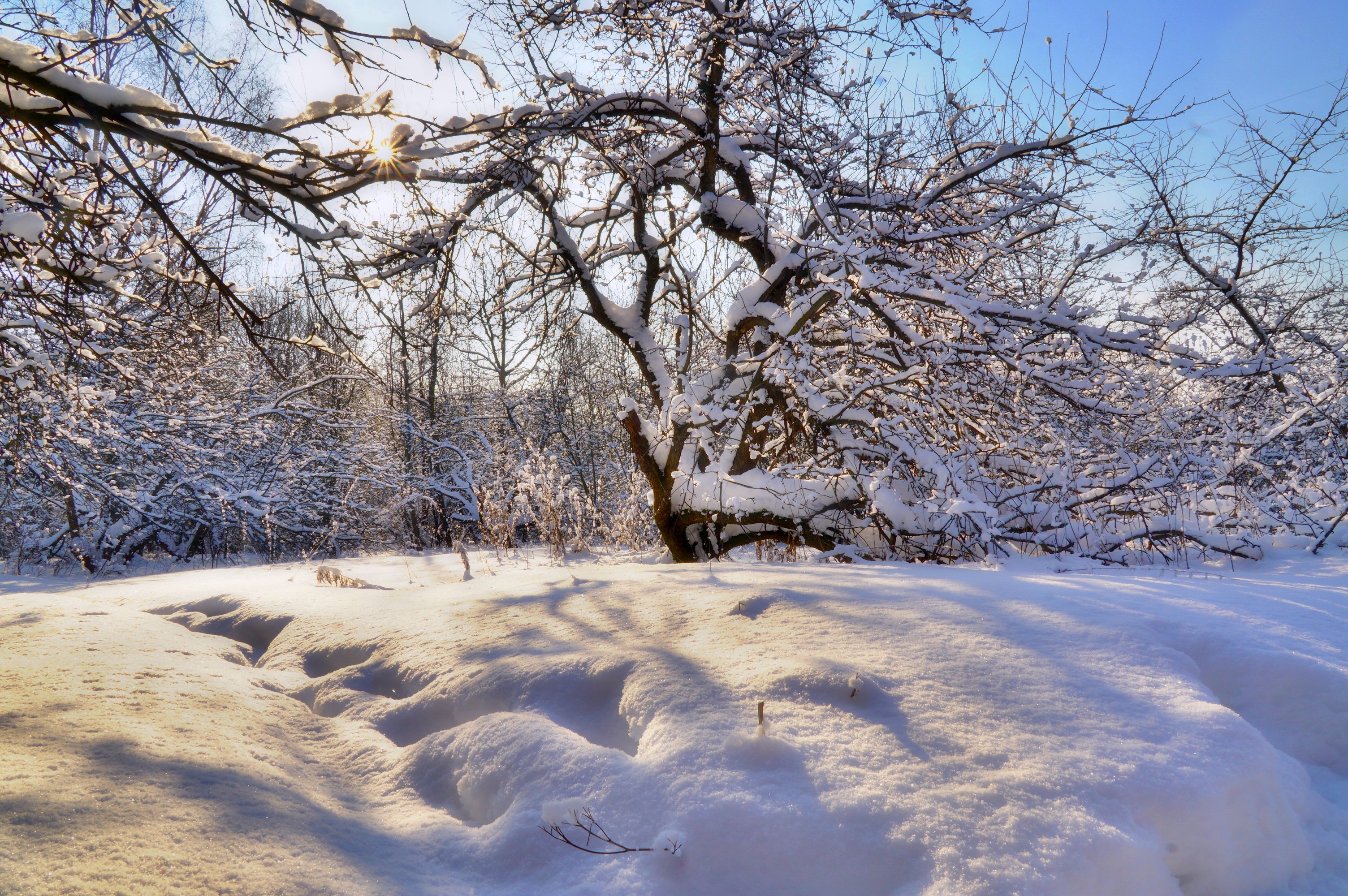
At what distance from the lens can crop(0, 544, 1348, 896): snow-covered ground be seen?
4.26ft

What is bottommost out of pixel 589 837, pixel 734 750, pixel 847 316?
pixel 589 837

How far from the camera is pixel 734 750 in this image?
158 centimetres

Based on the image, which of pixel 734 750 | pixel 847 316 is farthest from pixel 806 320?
pixel 734 750

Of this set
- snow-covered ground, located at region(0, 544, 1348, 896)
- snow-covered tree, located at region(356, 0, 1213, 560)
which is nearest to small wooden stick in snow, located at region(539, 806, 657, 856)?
snow-covered ground, located at region(0, 544, 1348, 896)

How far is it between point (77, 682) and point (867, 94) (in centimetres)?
575

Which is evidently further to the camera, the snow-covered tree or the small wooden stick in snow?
the snow-covered tree

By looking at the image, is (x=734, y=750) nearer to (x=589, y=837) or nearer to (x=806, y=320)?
(x=589, y=837)

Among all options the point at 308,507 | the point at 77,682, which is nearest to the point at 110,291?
the point at 77,682

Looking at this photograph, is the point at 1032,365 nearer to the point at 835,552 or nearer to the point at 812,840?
the point at 835,552

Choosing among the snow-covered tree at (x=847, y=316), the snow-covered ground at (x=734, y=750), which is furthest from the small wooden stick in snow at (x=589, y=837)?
the snow-covered tree at (x=847, y=316)

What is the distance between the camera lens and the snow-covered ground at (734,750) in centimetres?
130

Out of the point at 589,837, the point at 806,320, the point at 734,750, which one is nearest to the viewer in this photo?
the point at 589,837

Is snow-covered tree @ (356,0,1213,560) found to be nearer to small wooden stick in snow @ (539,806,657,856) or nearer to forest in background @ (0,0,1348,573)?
forest in background @ (0,0,1348,573)

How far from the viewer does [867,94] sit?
203 inches
